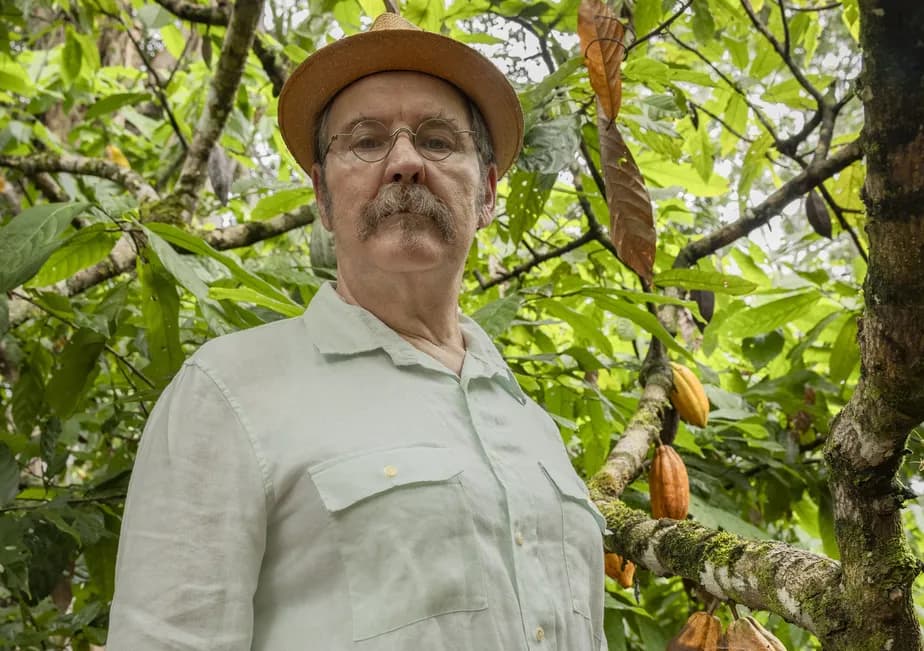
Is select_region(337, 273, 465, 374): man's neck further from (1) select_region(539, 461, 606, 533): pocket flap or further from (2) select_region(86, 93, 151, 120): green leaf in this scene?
(2) select_region(86, 93, 151, 120): green leaf

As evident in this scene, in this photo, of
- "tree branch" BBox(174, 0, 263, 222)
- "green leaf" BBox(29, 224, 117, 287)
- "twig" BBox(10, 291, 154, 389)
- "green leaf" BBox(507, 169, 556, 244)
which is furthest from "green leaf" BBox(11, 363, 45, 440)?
"green leaf" BBox(507, 169, 556, 244)

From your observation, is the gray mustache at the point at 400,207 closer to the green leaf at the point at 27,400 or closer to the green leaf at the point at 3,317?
the green leaf at the point at 3,317

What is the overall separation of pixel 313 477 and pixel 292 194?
125cm

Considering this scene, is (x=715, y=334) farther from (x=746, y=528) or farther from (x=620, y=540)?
(x=620, y=540)

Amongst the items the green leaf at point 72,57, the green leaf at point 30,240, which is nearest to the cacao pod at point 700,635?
the green leaf at point 30,240

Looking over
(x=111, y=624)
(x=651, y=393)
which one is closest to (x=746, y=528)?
(x=651, y=393)

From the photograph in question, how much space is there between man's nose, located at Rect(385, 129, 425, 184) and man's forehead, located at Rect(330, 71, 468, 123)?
0.08 m

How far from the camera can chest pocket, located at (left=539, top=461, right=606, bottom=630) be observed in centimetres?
118

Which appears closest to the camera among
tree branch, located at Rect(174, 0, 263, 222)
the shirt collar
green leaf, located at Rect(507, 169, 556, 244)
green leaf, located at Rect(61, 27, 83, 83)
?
the shirt collar

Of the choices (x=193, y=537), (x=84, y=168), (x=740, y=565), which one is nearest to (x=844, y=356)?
(x=740, y=565)

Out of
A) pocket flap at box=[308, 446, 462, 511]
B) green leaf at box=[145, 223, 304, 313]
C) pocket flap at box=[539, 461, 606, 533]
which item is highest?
green leaf at box=[145, 223, 304, 313]

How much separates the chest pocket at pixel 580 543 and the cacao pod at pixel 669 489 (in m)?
0.52

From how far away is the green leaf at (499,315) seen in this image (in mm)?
1655

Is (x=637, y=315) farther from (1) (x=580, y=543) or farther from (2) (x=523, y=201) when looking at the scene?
(1) (x=580, y=543)
